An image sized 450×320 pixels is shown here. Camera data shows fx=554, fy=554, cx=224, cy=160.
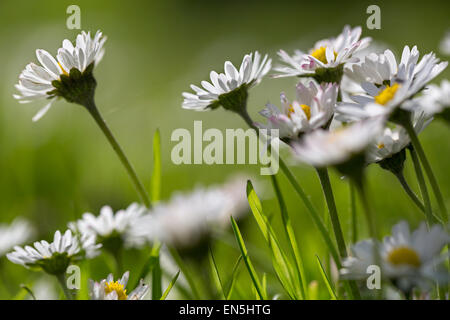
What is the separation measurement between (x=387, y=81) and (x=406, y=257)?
172mm

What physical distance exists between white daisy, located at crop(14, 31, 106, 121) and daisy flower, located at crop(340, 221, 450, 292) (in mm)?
303

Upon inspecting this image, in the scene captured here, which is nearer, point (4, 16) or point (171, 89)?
point (171, 89)

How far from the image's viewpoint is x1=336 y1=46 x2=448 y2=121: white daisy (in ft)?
1.27

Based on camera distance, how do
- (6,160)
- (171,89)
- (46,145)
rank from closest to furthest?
(6,160), (46,145), (171,89)

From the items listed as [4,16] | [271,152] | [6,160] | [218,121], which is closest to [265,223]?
[271,152]

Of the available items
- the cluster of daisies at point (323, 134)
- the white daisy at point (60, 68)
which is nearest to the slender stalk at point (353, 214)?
the cluster of daisies at point (323, 134)

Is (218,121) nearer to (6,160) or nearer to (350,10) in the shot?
(6,160)

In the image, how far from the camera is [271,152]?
49cm

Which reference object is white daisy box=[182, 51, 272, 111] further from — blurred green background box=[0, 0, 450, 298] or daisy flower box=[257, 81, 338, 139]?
blurred green background box=[0, 0, 450, 298]

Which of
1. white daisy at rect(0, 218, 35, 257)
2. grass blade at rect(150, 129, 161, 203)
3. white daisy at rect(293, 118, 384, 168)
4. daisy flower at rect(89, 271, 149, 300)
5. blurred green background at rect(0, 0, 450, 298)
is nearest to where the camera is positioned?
white daisy at rect(293, 118, 384, 168)

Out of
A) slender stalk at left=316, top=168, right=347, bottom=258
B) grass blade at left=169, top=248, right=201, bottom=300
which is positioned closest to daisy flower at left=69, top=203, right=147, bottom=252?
grass blade at left=169, top=248, right=201, bottom=300

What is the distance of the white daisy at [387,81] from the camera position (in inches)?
15.2

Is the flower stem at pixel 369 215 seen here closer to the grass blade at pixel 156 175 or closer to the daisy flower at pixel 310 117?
the daisy flower at pixel 310 117
